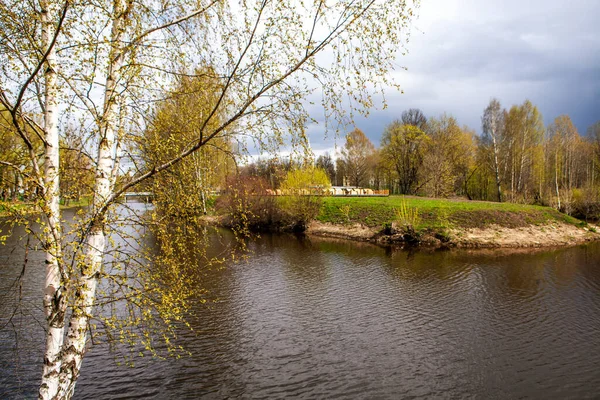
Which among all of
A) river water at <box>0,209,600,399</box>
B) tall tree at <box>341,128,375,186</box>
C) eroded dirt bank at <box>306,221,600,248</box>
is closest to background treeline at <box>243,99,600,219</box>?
tall tree at <box>341,128,375,186</box>

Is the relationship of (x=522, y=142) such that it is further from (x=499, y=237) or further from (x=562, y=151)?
(x=499, y=237)

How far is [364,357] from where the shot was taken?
31.6 ft

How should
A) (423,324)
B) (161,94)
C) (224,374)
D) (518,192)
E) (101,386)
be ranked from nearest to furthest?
(161,94)
(101,386)
(224,374)
(423,324)
(518,192)

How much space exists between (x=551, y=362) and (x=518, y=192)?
123 feet

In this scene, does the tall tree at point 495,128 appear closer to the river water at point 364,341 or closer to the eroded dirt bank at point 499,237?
the eroded dirt bank at point 499,237

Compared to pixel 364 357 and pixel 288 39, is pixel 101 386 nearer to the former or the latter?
pixel 364 357

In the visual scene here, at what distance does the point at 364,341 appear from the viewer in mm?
10500

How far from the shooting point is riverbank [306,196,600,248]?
26781mm

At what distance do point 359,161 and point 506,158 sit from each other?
76.4 feet

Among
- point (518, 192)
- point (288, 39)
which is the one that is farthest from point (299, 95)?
point (518, 192)

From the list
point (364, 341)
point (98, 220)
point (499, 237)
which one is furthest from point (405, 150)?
point (98, 220)

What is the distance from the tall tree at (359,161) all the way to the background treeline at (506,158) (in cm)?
437

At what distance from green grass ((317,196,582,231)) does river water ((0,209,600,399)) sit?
10.7m

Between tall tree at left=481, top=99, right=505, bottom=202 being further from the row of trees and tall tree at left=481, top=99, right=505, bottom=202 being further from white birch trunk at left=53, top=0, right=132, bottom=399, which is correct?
white birch trunk at left=53, top=0, right=132, bottom=399
